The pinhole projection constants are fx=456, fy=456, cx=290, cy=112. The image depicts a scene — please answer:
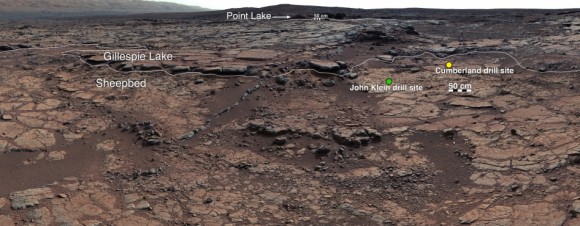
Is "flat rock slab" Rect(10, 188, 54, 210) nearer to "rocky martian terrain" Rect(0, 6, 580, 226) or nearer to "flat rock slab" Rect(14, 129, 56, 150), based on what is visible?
"rocky martian terrain" Rect(0, 6, 580, 226)

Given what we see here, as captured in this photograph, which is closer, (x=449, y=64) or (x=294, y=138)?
(x=294, y=138)

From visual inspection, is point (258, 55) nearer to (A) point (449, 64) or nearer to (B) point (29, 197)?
(A) point (449, 64)

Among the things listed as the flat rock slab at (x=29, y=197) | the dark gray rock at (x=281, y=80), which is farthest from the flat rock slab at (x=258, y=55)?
the flat rock slab at (x=29, y=197)

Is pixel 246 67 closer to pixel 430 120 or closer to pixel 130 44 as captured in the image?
pixel 430 120

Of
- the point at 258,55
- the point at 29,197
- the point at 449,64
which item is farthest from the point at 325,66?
the point at 29,197

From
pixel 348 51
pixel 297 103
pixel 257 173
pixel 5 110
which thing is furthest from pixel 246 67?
pixel 5 110

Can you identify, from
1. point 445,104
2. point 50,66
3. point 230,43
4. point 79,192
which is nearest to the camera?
point 79,192
